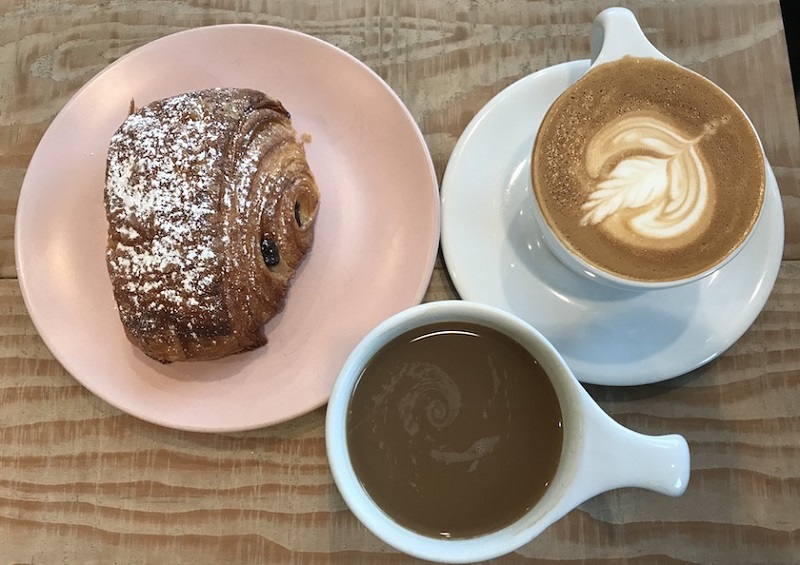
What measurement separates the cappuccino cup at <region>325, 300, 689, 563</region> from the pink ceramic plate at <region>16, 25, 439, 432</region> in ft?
0.63

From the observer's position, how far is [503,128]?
0.97 meters

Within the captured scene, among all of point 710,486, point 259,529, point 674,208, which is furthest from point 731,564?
point 259,529

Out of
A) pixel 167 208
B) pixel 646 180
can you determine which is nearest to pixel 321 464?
pixel 167 208

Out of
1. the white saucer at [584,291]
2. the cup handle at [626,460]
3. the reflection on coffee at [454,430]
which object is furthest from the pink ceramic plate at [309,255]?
the cup handle at [626,460]

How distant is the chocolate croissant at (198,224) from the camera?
2.82 feet

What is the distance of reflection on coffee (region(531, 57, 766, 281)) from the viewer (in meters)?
0.79

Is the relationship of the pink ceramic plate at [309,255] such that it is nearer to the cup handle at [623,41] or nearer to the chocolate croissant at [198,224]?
the chocolate croissant at [198,224]

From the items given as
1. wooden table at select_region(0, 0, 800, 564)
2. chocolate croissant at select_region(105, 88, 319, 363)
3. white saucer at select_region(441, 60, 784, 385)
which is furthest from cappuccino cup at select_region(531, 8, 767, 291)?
chocolate croissant at select_region(105, 88, 319, 363)

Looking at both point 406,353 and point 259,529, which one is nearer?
point 406,353

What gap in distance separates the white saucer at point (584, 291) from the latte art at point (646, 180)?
0.15 metres

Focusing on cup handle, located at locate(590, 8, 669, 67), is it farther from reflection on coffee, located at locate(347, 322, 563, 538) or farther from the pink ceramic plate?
reflection on coffee, located at locate(347, 322, 563, 538)

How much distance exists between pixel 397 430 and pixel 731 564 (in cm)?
59

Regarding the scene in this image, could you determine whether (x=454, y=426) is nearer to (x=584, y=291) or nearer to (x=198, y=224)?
(x=584, y=291)

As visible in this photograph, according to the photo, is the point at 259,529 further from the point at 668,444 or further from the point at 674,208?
the point at 674,208
